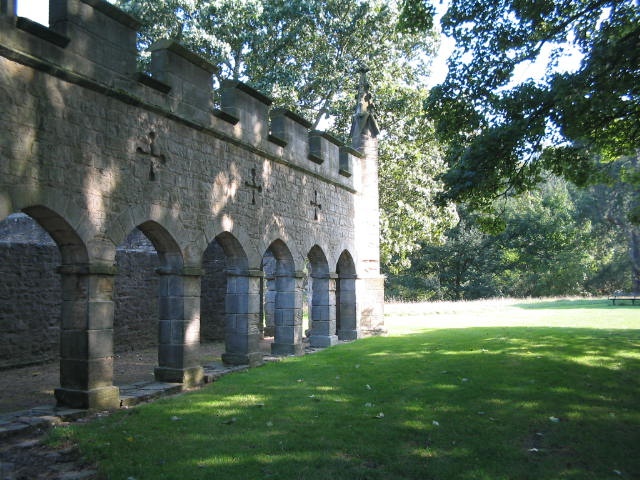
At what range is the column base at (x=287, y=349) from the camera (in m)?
11.5

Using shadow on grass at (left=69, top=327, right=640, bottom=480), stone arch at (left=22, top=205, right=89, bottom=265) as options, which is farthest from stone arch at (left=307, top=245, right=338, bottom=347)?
stone arch at (left=22, top=205, right=89, bottom=265)

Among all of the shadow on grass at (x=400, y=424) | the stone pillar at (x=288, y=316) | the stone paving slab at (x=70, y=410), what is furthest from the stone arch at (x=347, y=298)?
the stone paving slab at (x=70, y=410)

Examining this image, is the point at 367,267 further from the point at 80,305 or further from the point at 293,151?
the point at 80,305

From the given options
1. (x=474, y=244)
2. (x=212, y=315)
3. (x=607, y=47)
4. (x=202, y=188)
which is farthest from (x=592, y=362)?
(x=474, y=244)

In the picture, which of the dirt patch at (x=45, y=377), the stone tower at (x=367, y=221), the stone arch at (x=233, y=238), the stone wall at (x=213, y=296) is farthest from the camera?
the stone wall at (x=213, y=296)

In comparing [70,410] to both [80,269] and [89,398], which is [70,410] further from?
[80,269]

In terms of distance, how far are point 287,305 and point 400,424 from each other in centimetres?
587

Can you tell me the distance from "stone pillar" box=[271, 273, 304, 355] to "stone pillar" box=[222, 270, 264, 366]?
1554 millimetres

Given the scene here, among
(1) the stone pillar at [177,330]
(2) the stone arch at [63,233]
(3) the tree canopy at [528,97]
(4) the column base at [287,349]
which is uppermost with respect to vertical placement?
(3) the tree canopy at [528,97]

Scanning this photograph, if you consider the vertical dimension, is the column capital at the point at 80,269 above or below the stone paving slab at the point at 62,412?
above

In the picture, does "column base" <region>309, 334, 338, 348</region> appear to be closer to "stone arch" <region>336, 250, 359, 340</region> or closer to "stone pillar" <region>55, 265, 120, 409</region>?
"stone arch" <region>336, 250, 359, 340</region>

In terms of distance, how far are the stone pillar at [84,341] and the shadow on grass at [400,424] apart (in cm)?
56

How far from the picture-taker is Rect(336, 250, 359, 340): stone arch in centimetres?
1445

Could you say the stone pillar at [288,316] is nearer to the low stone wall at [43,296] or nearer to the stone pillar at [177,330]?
the stone pillar at [177,330]
